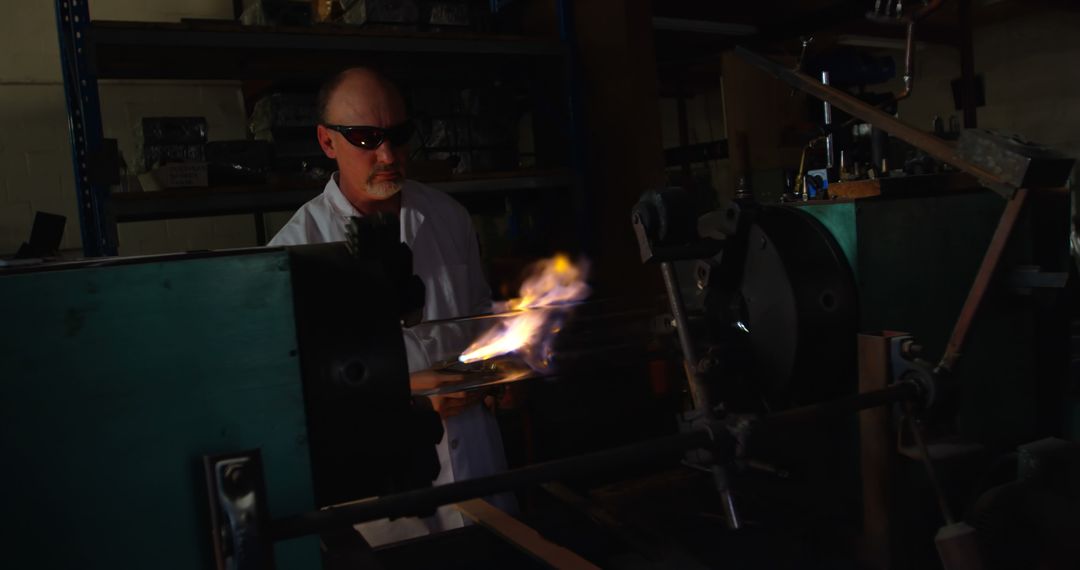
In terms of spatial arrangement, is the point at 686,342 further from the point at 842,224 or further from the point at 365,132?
the point at 365,132

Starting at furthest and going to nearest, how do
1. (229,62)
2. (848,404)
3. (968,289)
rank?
(229,62)
(968,289)
(848,404)

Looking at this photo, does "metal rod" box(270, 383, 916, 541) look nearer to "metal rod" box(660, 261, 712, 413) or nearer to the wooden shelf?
"metal rod" box(660, 261, 712, 413)

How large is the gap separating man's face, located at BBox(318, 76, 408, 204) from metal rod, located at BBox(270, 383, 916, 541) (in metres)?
1.23

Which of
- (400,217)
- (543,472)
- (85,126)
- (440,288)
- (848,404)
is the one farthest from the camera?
(85,126)

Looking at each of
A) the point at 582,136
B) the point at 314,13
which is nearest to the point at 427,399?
the point at 582,136

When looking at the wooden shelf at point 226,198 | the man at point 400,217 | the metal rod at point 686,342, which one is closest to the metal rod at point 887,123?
the metal rod at point 686,342

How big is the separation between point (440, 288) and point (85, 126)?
1203 mm

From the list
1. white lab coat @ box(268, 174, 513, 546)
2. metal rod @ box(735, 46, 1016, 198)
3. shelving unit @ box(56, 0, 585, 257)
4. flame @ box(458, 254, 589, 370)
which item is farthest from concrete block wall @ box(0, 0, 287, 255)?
metal rod @ box(735, 46, 1016, 198)

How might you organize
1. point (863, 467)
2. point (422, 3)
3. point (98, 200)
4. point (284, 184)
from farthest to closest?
1. point (422, 3)
2. point (284, 184)
3. point (98, 200)
4. point (863, 467)

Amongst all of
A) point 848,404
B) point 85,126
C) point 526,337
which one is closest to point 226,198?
point 85,126

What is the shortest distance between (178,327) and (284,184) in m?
1.99

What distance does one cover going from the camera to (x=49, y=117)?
187 inches

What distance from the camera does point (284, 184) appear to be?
2.61 m

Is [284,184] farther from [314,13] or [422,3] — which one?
[314,13]
